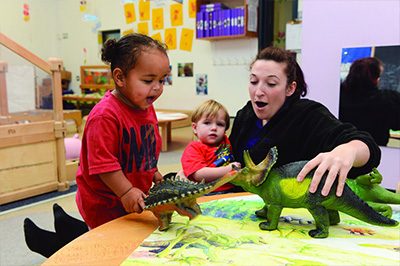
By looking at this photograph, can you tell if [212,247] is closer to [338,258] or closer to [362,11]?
[338,258]

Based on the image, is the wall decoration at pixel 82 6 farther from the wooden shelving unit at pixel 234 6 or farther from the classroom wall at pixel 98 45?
the wooden shelving unit at pixel 234 6

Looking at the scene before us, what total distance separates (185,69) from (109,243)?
4403mm

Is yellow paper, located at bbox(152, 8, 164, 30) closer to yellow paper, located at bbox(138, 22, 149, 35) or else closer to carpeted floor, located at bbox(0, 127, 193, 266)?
yellow paper, located at bbox(138, 22, 149, 35)

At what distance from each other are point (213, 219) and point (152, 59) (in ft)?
1.19

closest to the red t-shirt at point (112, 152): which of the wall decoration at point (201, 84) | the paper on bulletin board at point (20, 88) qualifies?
the paper on bulletin board at point (20, 88)

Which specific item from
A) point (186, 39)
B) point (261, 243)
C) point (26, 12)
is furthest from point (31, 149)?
point (26, 12)

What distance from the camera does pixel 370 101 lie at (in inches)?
96.7

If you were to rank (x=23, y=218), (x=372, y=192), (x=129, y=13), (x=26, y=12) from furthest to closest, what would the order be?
(x=26, y=12)
(x=129, y=13)
(x=23, y=218)
(x=372, y=192)

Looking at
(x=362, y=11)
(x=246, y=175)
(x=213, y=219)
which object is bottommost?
(x=213, y=219)

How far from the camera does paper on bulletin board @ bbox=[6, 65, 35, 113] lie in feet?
7.87

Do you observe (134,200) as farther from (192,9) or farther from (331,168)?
(192,9)

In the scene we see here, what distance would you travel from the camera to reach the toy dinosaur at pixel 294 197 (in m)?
0.69

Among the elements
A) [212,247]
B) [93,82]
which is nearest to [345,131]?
[212,247]

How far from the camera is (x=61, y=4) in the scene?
6.03 meters
